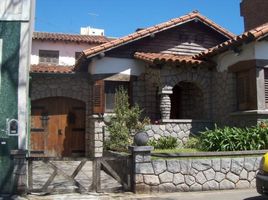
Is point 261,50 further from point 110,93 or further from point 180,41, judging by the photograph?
point 110,93

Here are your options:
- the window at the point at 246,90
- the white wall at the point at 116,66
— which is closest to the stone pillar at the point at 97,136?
the white wall at the point at 116,66

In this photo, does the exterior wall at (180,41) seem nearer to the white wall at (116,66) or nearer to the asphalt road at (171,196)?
the white wall at (116,66)

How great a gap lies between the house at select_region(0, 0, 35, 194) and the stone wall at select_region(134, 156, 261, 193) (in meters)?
2.91

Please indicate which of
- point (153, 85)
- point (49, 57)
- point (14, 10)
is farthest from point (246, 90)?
point (49, 57)

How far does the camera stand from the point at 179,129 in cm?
1410

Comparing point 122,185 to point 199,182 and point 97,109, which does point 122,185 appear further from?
point 97,109

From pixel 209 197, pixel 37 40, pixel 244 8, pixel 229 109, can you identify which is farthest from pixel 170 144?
pixel 244 8

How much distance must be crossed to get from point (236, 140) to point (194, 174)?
1940 mm

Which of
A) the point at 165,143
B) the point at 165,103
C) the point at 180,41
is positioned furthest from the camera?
the point at 180,41

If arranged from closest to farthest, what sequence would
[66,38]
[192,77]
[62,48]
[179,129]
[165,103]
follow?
[179,129] → [165,103] → [192,77] → [66,38] → [62,48]

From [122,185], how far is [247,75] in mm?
6113

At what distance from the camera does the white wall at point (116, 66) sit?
15070mm

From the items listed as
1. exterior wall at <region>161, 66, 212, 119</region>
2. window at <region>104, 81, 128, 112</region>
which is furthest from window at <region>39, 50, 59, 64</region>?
exterior wall at <region>161, 66, 212, 119</region>

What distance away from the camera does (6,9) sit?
9.53 m
